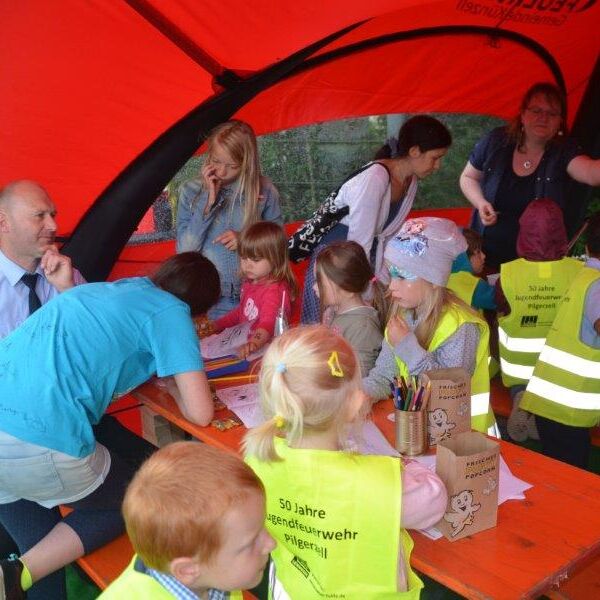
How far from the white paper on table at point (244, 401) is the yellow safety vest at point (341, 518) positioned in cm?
60

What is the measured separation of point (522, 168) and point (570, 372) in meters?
1.49

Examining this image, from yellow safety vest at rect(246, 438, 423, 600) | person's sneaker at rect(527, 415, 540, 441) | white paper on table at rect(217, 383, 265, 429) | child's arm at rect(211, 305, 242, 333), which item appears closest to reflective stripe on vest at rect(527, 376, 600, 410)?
person's sneaker at rect(527, 415, 540, 441)

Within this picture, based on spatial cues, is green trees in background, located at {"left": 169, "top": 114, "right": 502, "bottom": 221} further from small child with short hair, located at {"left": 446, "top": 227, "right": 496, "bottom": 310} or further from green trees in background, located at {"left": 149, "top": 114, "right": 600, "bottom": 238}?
small child with short hair, located at {"left": 446, "top": 227, "right": 496, "bottom": 310}

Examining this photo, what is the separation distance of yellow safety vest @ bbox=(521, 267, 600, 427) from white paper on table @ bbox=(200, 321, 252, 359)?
1303mm

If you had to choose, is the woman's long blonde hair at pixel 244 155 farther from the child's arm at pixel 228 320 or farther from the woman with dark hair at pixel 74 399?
the woman with dark hair at pixel 74 399

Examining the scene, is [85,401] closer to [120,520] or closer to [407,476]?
[120,520]

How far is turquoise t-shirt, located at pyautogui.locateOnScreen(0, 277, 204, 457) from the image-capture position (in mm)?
Result: 2014

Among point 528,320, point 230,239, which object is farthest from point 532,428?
point 230,239

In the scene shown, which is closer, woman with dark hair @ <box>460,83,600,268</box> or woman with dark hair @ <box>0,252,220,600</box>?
woman with dark hair @ <box>0,252,220,600</box>

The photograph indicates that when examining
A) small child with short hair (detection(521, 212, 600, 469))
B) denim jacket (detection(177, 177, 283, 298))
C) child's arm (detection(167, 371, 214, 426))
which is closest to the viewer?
child's arm (detection(167, 371, 214, 426))

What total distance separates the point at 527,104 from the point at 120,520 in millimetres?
2941

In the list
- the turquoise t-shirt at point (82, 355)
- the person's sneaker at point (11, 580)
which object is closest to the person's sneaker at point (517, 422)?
the turquoise t-shirt at point (82, 355)

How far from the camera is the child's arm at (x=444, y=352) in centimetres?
221

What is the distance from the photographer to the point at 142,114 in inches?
147
